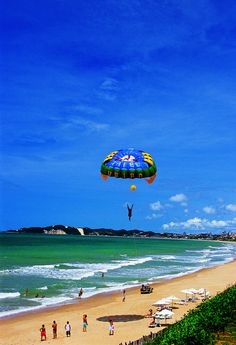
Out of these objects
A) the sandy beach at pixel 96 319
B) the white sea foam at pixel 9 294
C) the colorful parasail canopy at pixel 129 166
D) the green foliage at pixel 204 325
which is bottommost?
the sandy beach at pixel 96 319

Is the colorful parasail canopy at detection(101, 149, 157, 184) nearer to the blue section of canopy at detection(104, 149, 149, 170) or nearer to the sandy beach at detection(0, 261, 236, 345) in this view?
the blue section of canopy at detection(104, 149, 149, 170)

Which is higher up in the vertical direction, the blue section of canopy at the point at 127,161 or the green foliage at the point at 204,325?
the blue section of canopy at the point at 127,161

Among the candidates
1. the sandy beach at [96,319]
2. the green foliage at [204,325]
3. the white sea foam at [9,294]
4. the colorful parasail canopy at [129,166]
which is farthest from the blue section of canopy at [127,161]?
the white sea foam at [9,294]

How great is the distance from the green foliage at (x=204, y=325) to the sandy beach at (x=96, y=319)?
554 centimetres

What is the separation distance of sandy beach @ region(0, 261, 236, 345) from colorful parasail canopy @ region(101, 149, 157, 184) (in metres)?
8.36

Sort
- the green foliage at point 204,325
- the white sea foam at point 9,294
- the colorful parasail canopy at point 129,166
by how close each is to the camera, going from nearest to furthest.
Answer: the green foliage at point 204,325 < the colorful parasail canopy at point 129,166 < the white sea foam at point 9,294

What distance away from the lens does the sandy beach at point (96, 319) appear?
25812 millimetres

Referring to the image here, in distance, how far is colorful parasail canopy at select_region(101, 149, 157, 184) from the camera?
83.9 feet

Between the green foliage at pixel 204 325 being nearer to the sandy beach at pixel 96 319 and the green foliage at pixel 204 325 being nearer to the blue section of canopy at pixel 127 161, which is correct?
the sandy beach at pixel 96 319

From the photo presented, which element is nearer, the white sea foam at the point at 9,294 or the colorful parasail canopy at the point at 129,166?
the colorful parasail canopy at the point at 129,166

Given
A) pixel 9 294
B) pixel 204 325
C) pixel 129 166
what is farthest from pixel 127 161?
pixel 9 294

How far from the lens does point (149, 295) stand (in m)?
39.6

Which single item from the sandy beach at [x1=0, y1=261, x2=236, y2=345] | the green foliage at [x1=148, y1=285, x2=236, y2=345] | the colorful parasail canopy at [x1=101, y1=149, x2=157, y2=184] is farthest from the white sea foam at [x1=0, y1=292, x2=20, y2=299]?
the green foliage at [x1=148, y1=285, x2=236, y2=345]

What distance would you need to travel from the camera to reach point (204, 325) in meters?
18.5
